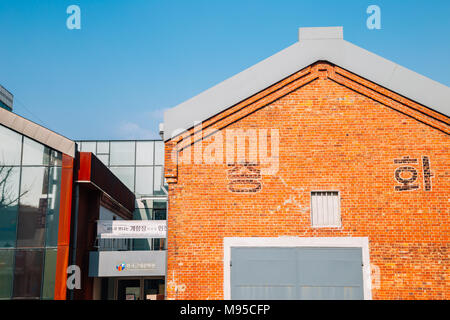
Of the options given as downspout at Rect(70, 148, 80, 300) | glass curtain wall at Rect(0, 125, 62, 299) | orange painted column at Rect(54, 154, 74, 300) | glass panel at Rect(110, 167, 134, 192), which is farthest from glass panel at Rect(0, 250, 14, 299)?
glass panel at Rect(110, 167, 134, 192)

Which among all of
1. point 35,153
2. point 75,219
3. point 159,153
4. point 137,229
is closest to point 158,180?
point 159,153

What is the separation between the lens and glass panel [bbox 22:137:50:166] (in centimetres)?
1742

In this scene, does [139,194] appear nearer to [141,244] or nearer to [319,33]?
[141,244]

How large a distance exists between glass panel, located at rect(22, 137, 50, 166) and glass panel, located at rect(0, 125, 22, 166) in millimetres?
220

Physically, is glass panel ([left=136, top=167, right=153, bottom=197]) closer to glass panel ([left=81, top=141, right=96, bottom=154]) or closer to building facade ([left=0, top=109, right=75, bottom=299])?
glass panel ([left=81, top=141, right=96, bottom=154])

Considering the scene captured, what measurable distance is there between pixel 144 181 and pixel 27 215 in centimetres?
2277

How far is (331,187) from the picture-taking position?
44.8 feet

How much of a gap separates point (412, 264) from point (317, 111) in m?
4.94

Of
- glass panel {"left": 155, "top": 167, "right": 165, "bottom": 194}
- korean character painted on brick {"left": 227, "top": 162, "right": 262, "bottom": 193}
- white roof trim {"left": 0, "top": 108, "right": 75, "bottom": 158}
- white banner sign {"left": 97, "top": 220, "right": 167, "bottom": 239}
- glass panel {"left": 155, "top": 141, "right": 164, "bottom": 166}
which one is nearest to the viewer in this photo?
korean character painted on brick {"left": 227, "top": 162, "right": 262, "bottom": 193}

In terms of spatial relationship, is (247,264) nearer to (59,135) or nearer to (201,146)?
(201,146)

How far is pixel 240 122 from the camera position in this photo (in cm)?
1405

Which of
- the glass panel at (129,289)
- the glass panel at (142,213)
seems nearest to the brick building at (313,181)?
the glass panel at (129,289)

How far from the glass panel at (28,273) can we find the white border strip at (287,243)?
23.7 ft

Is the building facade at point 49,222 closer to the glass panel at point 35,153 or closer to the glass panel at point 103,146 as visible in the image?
the glass panel at point 35,153
